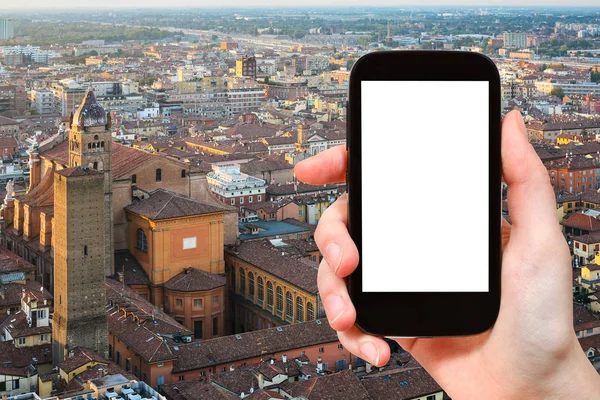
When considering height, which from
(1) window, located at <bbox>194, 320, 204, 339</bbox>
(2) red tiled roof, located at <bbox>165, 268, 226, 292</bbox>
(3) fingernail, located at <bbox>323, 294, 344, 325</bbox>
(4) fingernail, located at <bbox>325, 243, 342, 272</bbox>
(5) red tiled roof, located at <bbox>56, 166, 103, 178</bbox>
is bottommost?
(1) window, located at <bbox>194, 320, 204, 339</bbox>

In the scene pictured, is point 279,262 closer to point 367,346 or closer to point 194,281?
point 194,281

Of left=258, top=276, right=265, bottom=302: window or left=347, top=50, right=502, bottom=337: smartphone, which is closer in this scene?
left=347, top=50, right=502, bottom=337: smartphone

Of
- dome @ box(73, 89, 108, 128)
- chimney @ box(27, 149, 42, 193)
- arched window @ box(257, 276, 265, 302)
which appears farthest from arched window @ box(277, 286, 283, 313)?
chimney @ box(27, 149, 42, 193)

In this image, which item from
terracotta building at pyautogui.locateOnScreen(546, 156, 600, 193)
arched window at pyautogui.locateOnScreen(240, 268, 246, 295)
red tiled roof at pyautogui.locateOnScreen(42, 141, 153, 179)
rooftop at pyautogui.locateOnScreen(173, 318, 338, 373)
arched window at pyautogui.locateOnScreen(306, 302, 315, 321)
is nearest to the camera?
rooftop at pyautogui.locateOnScreen(173, 318, 338, 373)

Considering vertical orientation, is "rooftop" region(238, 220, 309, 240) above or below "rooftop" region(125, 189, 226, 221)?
below

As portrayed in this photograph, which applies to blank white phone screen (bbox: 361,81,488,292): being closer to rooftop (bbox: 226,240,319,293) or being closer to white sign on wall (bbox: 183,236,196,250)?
rooftop (bbox: 226,240,319,293)

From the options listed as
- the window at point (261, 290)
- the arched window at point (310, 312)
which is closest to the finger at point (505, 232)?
the arched window at point (310, 312)

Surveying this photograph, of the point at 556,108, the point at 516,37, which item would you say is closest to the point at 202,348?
the point at 556,108

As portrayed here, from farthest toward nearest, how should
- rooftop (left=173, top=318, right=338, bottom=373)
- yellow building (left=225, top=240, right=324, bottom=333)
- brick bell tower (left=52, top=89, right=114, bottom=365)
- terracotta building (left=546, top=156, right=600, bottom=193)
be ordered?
terracotta building (left=546, top=156, right=600, bottom=193) < yellow building (left=225, top=240, right=324, bottom=333) < brick bell tower (left=52, top=89, right=114, bottom=365) < rooftop (left=173, top=318, right=338, bottom=373)
